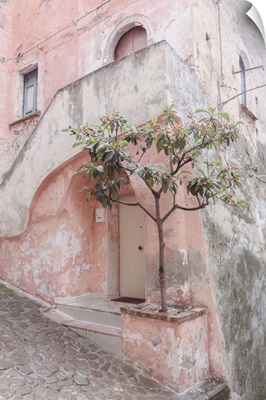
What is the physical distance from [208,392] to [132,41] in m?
7.03

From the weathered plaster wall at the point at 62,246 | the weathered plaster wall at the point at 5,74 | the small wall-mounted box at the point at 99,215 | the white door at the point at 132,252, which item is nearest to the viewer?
the weathered plaster wall at the point at 62,246

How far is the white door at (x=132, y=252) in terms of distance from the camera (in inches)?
260

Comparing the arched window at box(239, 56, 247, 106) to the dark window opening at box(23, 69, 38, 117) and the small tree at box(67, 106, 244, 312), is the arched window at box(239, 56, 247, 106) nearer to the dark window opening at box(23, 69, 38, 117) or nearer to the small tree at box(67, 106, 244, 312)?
the small tree at box(67, 106, 244, 312)

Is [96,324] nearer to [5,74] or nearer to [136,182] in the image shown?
[136,182]

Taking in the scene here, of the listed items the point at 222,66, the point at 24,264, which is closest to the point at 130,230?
the point at 24,264

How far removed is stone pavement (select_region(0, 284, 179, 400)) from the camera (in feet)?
12.5

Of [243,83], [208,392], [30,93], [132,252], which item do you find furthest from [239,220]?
[30,93]

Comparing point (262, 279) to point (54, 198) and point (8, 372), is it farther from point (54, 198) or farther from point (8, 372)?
point (8, 372)

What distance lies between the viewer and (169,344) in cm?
407

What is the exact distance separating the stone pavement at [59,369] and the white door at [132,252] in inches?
66.7

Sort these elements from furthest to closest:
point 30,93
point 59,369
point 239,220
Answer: point 30,93
point 239,220
point 59,369

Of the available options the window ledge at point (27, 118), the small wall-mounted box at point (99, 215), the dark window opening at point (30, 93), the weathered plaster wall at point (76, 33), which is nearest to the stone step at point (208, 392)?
the small wall-mounted box at point (99, 215)

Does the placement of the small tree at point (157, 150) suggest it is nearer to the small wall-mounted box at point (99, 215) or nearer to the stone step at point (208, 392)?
the stone step at point (208, 392)

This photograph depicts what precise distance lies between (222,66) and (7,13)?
6.71 m
